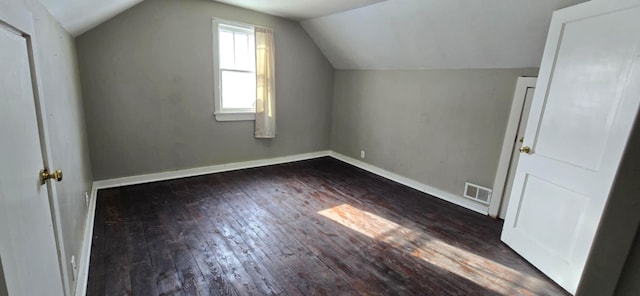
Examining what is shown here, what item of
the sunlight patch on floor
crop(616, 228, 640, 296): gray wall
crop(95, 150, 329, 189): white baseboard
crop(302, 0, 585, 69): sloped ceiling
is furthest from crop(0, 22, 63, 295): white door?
crop(302, 0, 585, 69): sloped ceiling

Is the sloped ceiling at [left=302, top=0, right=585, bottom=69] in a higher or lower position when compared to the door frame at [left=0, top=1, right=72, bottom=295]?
higher

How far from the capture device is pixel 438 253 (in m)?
2.33

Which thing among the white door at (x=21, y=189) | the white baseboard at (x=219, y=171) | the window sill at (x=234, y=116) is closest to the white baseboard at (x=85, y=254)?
the white baseboard at (x=219, y=171)

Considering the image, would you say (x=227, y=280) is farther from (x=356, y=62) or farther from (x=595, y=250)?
(x=356, y=62)

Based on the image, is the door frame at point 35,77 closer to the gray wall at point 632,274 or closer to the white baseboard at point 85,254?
the white baseboard at point 85,254

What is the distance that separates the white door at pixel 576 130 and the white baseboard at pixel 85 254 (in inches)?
118

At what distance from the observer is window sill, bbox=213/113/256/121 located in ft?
12.9

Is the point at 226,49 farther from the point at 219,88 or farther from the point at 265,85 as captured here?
the point at 265,85

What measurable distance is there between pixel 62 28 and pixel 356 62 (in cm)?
343

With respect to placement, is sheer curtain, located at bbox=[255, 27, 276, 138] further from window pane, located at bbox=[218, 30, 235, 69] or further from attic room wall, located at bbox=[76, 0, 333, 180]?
window pane, located at bbox=[218, 30, 235, 69]

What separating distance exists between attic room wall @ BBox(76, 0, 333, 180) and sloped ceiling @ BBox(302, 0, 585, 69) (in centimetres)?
106

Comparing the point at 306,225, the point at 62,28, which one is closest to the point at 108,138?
the point at 62,28

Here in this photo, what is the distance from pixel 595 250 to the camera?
51cm

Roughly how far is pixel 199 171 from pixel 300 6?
258 centimetres
